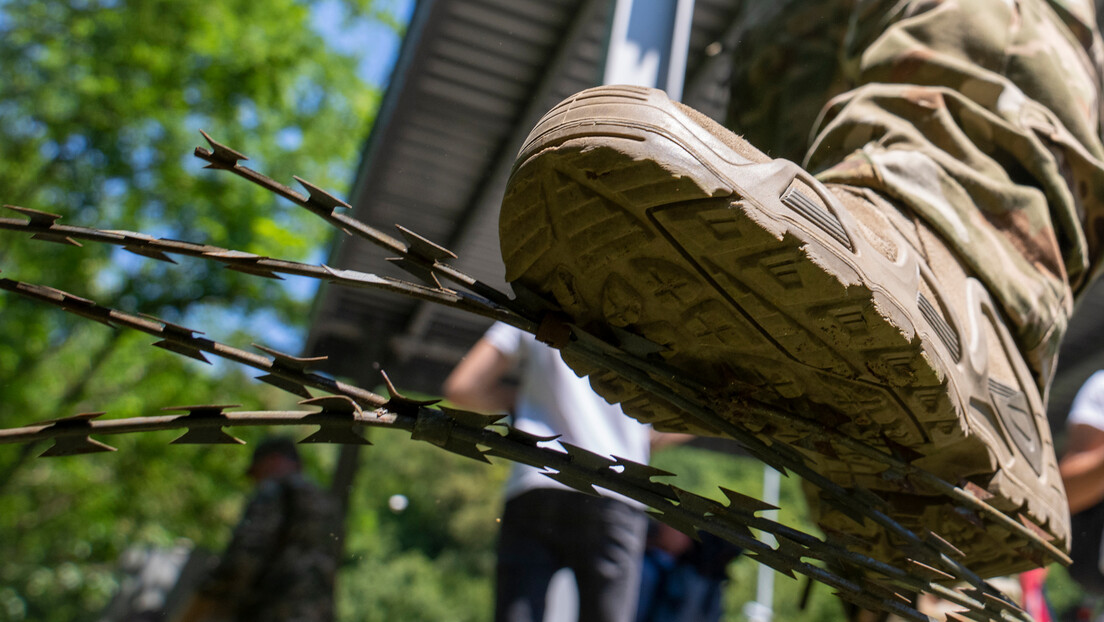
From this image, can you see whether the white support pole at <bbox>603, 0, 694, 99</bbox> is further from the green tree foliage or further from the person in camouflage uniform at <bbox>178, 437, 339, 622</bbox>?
the green tree foliage

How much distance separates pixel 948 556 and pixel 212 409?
1013 millimetres

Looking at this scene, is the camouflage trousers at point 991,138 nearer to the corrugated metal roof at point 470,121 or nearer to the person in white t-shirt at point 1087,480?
the person in white t-shirt at point 1087,480

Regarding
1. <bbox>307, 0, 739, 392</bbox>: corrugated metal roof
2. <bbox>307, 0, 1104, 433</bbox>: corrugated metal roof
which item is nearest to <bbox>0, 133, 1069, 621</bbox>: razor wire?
<bbox>307, 0, 1104, 433</bbox>: corrugated metal roof

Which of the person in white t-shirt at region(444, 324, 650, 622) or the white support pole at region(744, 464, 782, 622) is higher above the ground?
the white support pole at region(744, 464, 782, 622)

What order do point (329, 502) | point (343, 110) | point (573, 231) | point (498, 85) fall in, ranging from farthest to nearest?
point (343, 110) → point (498, 85) → point (329, 502) → point (573, 231)

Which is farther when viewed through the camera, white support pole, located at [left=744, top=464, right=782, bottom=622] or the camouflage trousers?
white support pole, located at [left=744, top=464, right=782, bottom=622]

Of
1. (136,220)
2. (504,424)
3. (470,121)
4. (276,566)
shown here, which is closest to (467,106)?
(470,121)

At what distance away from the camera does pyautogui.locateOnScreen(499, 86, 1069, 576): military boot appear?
0.84 meters

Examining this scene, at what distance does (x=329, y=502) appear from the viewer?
272cm

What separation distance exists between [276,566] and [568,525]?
111 centimetres

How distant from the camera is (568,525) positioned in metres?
1.84

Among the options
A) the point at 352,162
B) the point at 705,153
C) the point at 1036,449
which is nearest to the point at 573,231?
the point at 705,153

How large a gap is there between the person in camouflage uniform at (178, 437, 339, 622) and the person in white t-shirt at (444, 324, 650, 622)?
87 centimetres

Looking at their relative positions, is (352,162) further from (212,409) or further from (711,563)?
(212,409)
